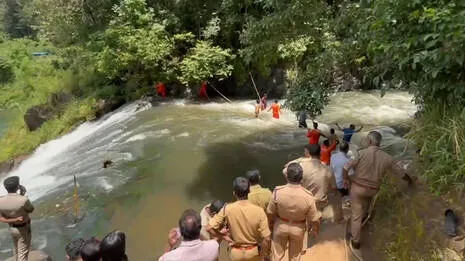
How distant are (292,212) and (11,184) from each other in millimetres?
3820

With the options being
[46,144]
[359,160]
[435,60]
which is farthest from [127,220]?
[46,144]

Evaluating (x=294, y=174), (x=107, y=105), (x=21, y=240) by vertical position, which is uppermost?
(x=294, y=174)

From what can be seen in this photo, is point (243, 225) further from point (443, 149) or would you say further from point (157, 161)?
point (157, 161)

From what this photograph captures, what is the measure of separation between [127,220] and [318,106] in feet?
13.5

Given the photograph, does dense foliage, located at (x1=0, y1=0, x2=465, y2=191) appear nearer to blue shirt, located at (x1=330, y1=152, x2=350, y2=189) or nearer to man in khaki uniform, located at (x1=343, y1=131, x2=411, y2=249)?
man in khaki uniform, located at (x1=343, y1=131, x2=411, y2=249)

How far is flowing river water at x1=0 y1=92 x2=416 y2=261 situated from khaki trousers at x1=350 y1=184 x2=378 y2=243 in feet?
5.62

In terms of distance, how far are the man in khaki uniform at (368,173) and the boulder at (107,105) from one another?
14614 mm

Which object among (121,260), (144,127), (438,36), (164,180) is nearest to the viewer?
(121,260)

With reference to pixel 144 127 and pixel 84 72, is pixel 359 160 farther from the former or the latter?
pixel 84 72

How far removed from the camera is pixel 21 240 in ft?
21.3

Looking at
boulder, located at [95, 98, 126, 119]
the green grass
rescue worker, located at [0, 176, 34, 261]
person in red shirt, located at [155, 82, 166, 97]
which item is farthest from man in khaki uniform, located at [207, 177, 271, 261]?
boulder, located at [95, 98, 126, 119]

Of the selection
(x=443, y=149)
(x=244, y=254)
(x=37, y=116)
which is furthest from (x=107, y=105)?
(x=443, y=149)

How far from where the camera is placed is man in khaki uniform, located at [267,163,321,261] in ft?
15.7

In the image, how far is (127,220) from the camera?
28.3 ft
